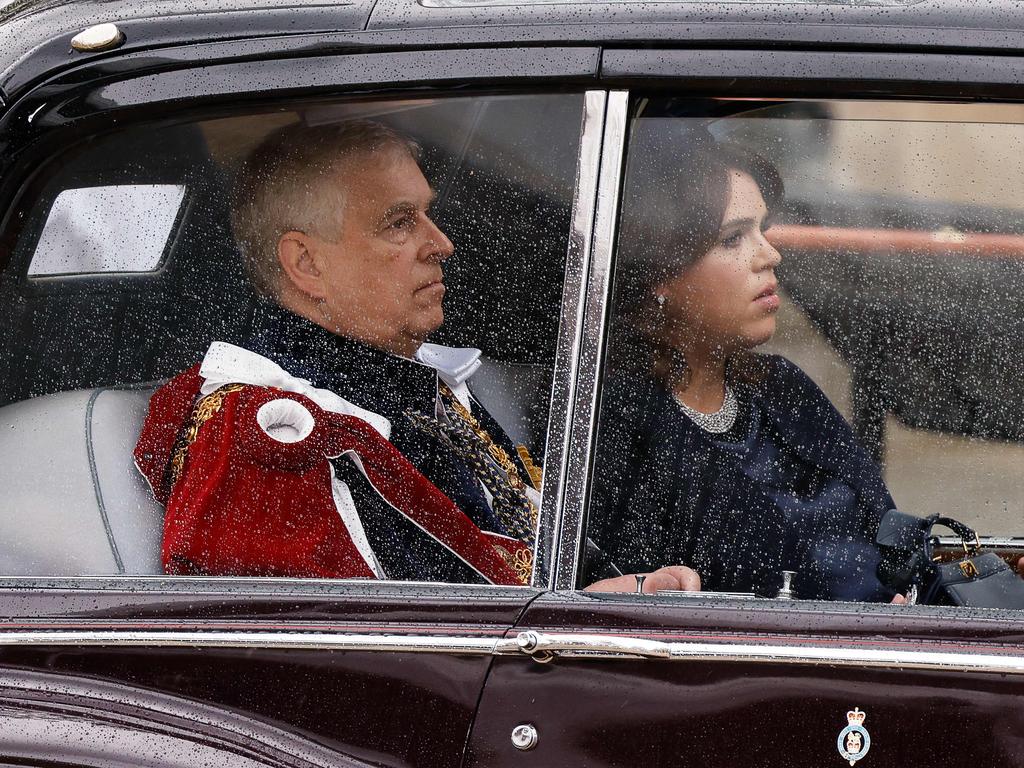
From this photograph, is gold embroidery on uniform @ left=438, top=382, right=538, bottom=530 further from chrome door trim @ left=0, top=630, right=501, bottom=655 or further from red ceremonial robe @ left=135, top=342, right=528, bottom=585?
chrome door trim @ left=0, top=630, right=501, bottom=655

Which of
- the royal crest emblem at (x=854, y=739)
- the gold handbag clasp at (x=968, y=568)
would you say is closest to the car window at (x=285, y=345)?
the royal crest emblem at (x=854, y=739)

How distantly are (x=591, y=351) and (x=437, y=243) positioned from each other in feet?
1.24

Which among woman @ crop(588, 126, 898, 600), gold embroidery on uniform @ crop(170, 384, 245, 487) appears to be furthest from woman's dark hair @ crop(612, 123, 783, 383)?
gold embroidery on uniform @ crop(170, 384, 245, 487)

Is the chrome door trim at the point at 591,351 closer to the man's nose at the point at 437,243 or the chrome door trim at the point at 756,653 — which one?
the chrome door trim at the point at 756,653

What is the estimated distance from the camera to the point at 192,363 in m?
2.22

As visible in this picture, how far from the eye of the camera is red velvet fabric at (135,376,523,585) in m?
2.10

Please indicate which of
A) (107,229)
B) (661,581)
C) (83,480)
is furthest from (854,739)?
(107,229)

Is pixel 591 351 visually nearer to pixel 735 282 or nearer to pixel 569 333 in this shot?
pixel 569 333

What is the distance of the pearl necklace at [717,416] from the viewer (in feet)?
6.70

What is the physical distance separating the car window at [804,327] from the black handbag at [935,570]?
0.13 ft

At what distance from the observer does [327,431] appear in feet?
7.06

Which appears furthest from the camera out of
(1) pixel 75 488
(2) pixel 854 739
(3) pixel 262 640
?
(1) pixel 75 488

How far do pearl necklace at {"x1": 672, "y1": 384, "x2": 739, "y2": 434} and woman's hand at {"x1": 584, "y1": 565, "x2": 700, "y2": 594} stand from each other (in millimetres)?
210

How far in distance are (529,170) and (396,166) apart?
0.81ft
